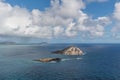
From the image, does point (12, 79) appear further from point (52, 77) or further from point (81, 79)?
point (81, 79)

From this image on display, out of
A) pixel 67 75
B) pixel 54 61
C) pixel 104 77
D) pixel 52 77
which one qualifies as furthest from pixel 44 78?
pixel 54 61

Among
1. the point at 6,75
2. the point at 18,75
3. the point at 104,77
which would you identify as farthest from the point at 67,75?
the point at 6,75

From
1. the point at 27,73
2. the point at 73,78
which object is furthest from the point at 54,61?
the point at 73,78

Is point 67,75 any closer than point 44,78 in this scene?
No

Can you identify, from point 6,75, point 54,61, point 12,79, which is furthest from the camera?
point 54,61

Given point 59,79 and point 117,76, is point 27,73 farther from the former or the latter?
point 117,76

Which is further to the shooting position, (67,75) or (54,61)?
(54,61)

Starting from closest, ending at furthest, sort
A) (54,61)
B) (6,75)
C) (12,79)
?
(12,79)
(6,75)
(54,61)
